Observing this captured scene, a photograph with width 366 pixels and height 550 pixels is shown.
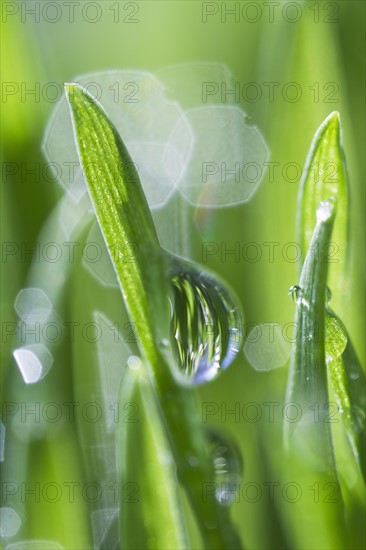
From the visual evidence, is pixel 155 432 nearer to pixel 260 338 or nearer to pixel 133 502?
pixel 133 502

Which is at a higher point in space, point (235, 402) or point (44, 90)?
point (44, 90)

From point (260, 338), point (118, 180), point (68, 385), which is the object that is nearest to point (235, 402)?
point (260, 338)

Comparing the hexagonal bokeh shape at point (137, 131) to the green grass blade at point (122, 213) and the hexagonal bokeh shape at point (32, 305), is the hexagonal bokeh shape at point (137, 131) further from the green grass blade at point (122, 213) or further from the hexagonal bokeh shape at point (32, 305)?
the green grass blade at point (122, 213)

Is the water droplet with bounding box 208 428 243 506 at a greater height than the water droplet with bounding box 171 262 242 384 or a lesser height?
lesser

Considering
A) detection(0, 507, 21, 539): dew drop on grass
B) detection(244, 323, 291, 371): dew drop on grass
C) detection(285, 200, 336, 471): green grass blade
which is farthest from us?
detection(244, 323, 291, 371): dew drop on grass

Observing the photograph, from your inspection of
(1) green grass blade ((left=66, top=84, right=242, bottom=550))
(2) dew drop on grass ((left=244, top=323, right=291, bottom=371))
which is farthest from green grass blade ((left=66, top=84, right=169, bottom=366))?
(2) dew drop on grass ((left=244, top=323, right=291, bottom=371))

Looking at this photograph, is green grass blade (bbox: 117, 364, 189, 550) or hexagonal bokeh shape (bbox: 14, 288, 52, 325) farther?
hexagonal bokeh shape (bbox: 14, 288, 52, 325)

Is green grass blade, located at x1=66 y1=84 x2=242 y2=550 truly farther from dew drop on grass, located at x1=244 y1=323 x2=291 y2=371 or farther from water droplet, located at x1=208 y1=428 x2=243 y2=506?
dew drop on grass, located at x1=244 y1=323 x2=291 y2=371
